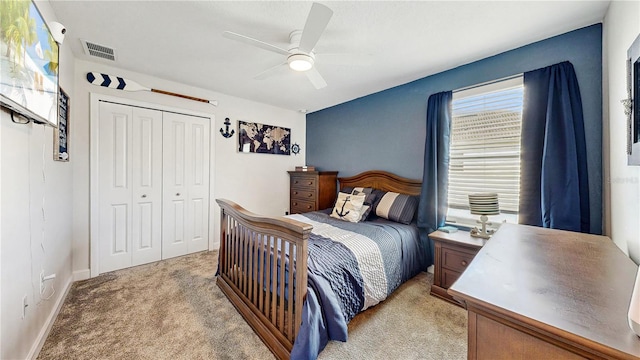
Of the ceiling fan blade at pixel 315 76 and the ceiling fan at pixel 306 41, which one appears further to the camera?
the ceiling fan blade at pixel 315 76

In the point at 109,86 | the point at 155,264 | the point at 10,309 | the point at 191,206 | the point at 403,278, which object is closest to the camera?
the point at 10,309

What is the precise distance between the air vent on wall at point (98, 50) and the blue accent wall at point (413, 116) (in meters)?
3.00

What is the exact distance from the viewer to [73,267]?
262cm

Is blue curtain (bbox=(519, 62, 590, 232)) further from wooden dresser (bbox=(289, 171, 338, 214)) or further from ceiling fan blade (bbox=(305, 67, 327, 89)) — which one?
wooden dresser (bbox=(289, 171, 338, 214))

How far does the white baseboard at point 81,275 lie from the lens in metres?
2.63

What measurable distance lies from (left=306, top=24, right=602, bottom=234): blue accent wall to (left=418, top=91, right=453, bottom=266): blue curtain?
0.22m

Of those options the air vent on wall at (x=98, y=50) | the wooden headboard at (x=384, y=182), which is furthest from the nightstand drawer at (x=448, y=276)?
the air vent on wall at (x=98, y=50)

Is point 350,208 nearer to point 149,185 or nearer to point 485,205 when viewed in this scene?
point 485,205

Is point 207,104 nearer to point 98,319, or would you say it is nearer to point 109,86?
point 109,86

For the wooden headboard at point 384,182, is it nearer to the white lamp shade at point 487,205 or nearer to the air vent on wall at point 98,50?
the white lamp shade at point 487,205

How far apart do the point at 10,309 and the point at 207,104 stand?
115 inches

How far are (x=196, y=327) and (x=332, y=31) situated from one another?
2.64 meters

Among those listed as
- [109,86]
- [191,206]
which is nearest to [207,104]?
[109,86]

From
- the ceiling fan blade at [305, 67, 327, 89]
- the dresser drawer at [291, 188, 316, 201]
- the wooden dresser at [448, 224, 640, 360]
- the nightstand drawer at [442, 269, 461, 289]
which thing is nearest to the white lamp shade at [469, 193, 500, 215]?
the nightstand drawer at [442, 269, 461, 289]
